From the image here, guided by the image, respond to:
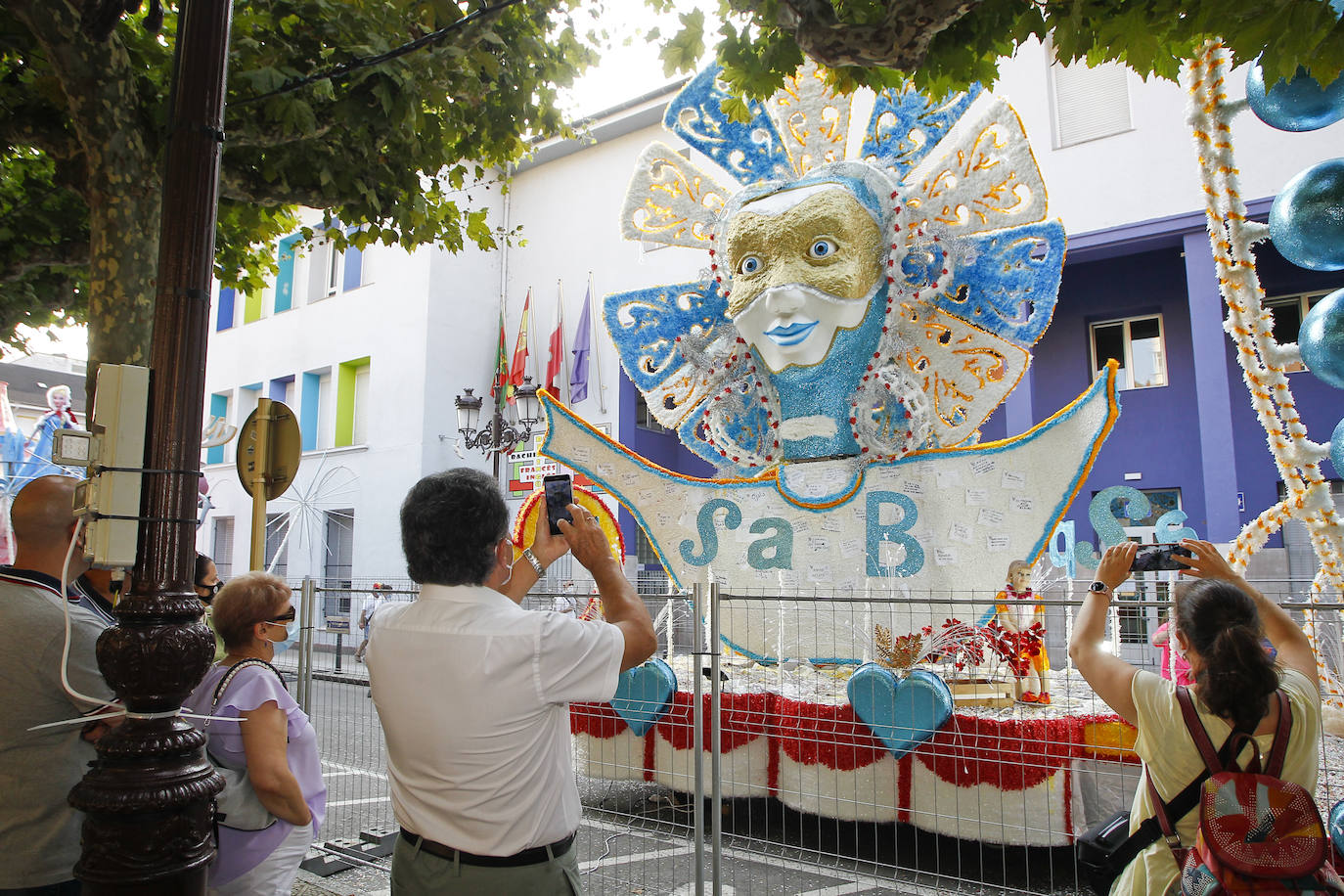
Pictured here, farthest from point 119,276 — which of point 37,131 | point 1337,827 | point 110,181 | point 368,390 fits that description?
point 368,390

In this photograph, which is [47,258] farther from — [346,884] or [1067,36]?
[1067,36]

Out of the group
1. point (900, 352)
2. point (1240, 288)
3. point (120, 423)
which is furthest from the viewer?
point (900, 352)

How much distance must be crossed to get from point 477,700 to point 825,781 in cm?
309

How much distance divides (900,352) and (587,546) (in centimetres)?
366

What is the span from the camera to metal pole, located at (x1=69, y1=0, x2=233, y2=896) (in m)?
1.79

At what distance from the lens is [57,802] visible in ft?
7.36

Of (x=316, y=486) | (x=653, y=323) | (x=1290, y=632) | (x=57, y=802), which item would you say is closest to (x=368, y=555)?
(x=316, y=486)

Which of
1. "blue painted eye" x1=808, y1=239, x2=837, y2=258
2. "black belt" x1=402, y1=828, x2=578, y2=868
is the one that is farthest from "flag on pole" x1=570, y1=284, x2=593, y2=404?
"black belt" x1=402, y1=828, x2=578, y2=868

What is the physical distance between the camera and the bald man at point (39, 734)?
7.23ft

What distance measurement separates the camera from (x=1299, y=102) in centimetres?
367

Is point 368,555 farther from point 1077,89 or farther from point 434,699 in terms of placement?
point 434,699

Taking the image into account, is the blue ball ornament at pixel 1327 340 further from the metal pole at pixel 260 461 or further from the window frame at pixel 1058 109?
the window frame at pixel 1058 109

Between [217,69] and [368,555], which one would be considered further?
[368,555]

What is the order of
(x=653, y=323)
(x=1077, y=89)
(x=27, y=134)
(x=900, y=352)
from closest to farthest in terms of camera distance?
(x=27, y=134) → (x=900, y=352) → (x=653, y=323) → (x=1077, y=89)
